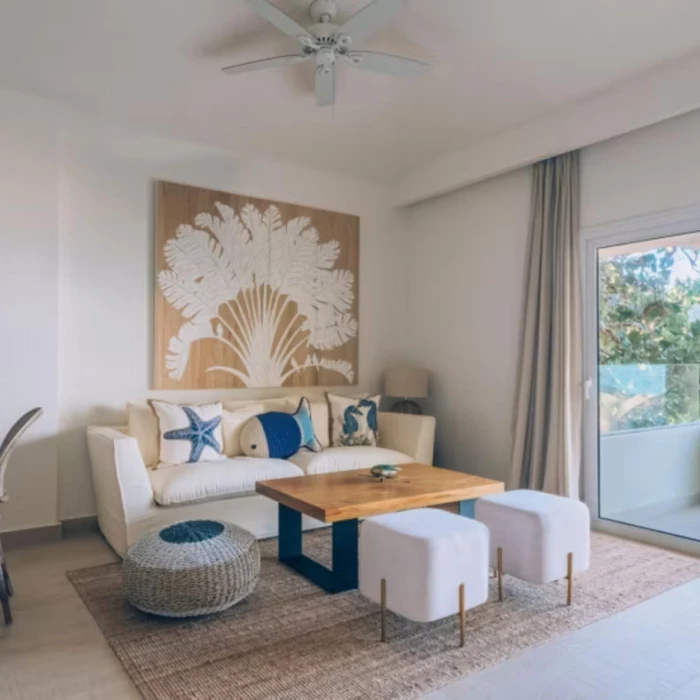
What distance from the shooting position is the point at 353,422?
14.2 ft

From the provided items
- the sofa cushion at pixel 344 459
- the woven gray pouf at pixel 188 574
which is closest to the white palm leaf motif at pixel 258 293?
the sofa cushion at pixel 344 459

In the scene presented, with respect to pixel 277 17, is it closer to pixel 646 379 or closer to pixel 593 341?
pixel 593 341

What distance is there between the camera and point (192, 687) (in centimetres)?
190

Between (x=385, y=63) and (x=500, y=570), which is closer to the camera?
(x=500, y=570)

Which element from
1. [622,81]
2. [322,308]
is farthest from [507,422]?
[622,81]

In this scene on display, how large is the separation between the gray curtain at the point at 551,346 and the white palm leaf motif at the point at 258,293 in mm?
1604

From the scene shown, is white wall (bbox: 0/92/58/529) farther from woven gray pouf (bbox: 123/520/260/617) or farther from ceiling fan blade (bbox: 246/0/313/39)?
ceiling fan blade (bbox: 246/0/313/39)

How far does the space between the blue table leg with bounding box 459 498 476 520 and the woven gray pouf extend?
3.78ft

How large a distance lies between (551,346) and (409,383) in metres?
1.25

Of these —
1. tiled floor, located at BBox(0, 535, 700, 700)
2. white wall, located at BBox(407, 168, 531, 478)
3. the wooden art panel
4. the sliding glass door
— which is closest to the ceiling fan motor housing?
the wooden art panel

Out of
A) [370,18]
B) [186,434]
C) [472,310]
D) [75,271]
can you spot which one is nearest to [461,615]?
[186,434]

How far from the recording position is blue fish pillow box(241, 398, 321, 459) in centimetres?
385

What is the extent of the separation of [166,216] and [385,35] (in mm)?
2019

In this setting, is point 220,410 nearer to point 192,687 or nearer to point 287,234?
point 287,234
